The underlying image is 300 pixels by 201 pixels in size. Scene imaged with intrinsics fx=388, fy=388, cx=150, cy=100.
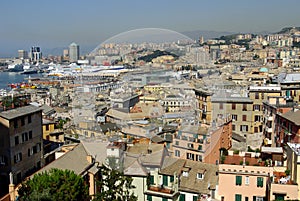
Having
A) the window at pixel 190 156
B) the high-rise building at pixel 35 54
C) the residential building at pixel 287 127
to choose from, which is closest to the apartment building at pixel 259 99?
the residential building at pixel 287 127

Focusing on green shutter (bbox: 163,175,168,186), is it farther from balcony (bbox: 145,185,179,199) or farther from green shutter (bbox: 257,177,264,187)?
green shutter (bbox: 257,177,264,187)

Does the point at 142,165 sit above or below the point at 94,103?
below

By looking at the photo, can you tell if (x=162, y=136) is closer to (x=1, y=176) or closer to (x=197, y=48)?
(x=197, y=48)

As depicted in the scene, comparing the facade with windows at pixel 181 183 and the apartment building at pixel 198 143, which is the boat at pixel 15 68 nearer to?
the apartment building at pixel 198 143

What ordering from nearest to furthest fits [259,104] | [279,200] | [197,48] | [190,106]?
1. [279,200]
2. [197,48]
3. [190,106]
4. [259,104]

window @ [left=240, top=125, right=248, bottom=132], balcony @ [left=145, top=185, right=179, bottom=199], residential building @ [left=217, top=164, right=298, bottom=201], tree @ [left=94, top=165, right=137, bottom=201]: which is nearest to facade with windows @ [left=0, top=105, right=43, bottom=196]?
tree @ [left=94, top=165, right=137, bottom=201]

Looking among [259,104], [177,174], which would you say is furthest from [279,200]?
[259,104]
